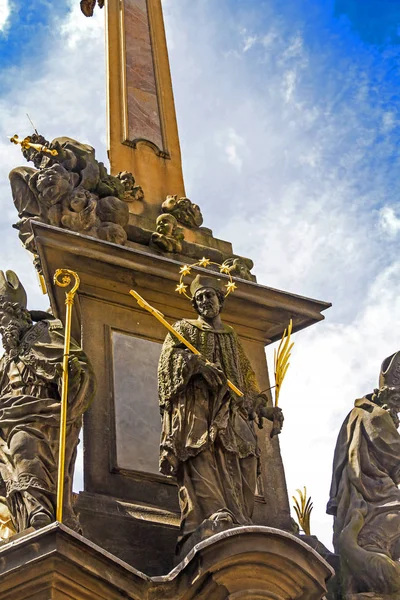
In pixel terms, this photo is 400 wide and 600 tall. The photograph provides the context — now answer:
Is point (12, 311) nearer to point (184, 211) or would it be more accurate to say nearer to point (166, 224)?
point (166, 224)

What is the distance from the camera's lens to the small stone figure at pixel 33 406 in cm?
846

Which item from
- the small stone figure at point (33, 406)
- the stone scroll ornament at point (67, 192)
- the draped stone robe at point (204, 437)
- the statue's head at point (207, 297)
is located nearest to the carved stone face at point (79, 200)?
the stone scroll ornament at point (67, 192)

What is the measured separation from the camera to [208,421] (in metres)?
9.00

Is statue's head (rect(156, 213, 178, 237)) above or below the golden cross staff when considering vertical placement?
above

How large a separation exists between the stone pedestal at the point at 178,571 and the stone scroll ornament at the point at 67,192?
3690 mm

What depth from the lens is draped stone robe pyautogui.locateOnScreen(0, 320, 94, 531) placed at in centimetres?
847

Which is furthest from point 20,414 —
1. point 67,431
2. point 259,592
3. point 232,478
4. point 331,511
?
point 331,511

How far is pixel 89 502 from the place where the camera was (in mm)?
8969

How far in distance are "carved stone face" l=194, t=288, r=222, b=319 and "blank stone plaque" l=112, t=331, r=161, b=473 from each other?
92cm

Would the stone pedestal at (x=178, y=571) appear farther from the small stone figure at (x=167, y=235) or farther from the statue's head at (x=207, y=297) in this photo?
the small stone figure at (x=167, y=235)

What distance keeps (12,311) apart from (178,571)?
2781mm

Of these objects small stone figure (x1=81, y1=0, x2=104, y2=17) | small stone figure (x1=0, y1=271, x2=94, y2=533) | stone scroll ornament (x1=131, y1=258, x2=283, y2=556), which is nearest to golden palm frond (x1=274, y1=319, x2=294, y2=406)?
stone scroll ornament (x1=131, y1=258, x2=283, y2=556)

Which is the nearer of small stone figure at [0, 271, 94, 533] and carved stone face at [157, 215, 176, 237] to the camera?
small stone figure at [0, 271, 94, 533]

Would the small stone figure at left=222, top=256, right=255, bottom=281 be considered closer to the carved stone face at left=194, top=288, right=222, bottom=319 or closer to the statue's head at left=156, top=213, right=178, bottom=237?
the statue's head at left=156, top=213, right=178, bottom=237
